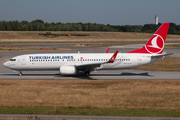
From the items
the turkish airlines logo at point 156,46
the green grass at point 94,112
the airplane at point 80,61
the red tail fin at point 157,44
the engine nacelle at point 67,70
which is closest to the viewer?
the green grass at point 94,112

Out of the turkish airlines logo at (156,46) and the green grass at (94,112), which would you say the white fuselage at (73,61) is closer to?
the turkish airlines logo at (156,46)

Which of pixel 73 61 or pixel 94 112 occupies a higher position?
pixel 73 61

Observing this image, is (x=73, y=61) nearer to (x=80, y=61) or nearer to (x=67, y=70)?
(x=80, y=61)

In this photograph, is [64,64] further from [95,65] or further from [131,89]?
[131,89]

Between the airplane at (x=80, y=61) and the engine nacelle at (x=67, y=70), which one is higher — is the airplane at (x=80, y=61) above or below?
above

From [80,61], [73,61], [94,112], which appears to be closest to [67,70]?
[73,61]

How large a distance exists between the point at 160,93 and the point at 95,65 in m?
12.3

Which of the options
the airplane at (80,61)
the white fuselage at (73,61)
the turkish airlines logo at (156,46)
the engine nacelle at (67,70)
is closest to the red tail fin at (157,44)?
the turkish airlines logo at (156,46)

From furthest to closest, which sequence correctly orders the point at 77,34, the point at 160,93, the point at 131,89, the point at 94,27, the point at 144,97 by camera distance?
the point at 94,27 → the point at 77,34 → the point at 131,89 → the point at 160,93 → the point at 144,97

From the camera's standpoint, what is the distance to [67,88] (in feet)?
86.2

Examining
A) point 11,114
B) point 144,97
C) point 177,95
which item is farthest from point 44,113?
point 177,95

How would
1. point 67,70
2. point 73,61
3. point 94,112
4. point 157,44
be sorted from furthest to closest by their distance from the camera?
point 157,44 → point 73,61 → point 67,70 → point 94,112

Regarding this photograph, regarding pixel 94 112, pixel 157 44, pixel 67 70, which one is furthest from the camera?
pixel 157 44

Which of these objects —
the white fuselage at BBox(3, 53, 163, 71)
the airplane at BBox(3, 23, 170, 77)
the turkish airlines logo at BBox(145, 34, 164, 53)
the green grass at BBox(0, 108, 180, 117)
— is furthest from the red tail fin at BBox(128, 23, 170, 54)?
the green grass at BBox(0, 108, 180, 117)
